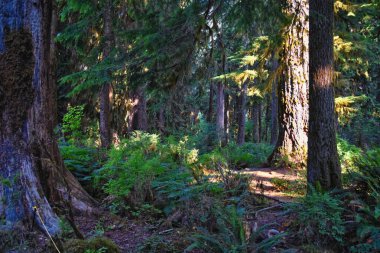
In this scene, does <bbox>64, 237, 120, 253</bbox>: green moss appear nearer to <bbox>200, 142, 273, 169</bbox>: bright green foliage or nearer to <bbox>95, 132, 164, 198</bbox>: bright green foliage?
<bbox>95, 132, 164, 198</bbox>: bright green foliage

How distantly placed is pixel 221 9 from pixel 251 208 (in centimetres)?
463

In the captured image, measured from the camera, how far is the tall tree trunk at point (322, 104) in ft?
18.3

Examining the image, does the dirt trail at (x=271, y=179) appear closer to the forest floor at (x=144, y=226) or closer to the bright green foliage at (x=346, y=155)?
the forest floor at (x=144, y=226)

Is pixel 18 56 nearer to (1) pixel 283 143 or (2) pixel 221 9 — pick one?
(2) pixel 221 9

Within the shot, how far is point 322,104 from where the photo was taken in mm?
5633

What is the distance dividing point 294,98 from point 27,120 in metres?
6.44

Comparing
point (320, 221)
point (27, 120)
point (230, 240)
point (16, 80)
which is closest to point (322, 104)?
point (320, 221)

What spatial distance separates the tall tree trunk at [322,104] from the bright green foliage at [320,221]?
82cm

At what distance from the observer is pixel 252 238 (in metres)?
4.09

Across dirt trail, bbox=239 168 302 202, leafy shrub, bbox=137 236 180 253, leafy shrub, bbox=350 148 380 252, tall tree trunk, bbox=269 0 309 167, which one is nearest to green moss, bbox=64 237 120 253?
leafy shrub, bbox=137 236 180 253

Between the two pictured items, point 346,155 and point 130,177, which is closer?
point 130,177

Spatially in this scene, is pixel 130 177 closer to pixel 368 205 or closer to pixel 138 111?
pixel 368 205

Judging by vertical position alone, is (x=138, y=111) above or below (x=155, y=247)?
above

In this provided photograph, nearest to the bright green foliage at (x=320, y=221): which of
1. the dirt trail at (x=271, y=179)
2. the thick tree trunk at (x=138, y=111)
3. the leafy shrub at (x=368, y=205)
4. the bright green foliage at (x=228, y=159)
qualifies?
the leafy shrub at (x=368, y=205)
